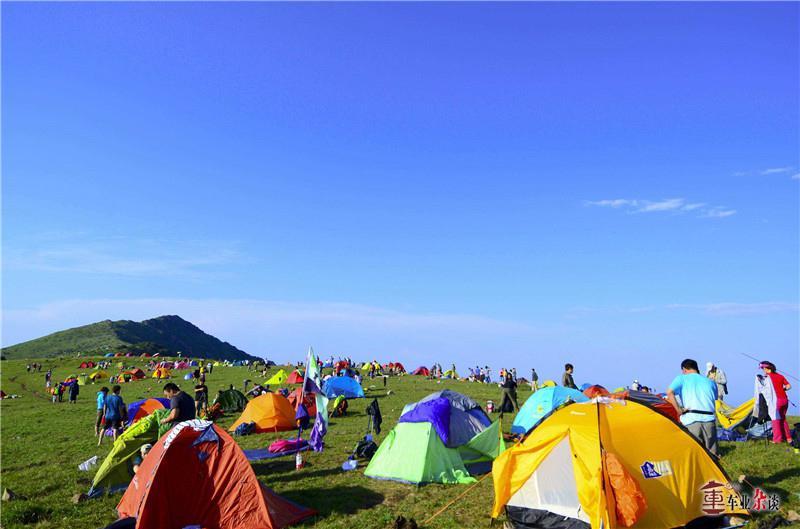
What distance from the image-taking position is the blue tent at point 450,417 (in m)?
13.0

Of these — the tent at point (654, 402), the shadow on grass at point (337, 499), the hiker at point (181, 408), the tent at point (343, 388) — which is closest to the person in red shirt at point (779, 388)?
the tent at point (654, 402)

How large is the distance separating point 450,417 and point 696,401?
607cm

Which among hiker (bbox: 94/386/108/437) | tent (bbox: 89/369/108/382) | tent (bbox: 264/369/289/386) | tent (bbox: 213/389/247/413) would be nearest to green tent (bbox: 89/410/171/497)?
hiker (bbox: 94/386/108/437)

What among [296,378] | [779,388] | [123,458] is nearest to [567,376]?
[779,388]

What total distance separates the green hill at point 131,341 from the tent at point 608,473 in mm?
101697

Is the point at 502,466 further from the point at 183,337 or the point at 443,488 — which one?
the point at 183,337

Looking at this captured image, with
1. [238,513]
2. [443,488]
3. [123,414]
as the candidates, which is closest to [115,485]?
[238,513]

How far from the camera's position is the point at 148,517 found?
30.0 ft

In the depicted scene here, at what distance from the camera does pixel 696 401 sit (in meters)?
11.1

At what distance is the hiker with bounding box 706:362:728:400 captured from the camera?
19.4m

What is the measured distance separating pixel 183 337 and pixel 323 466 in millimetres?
184585

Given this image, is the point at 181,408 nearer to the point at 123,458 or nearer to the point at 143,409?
the point at 123,458

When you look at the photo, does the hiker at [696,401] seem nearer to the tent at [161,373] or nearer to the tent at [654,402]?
the tent at [654,402]

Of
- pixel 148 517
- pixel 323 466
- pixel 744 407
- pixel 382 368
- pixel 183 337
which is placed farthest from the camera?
pixel 183 337
